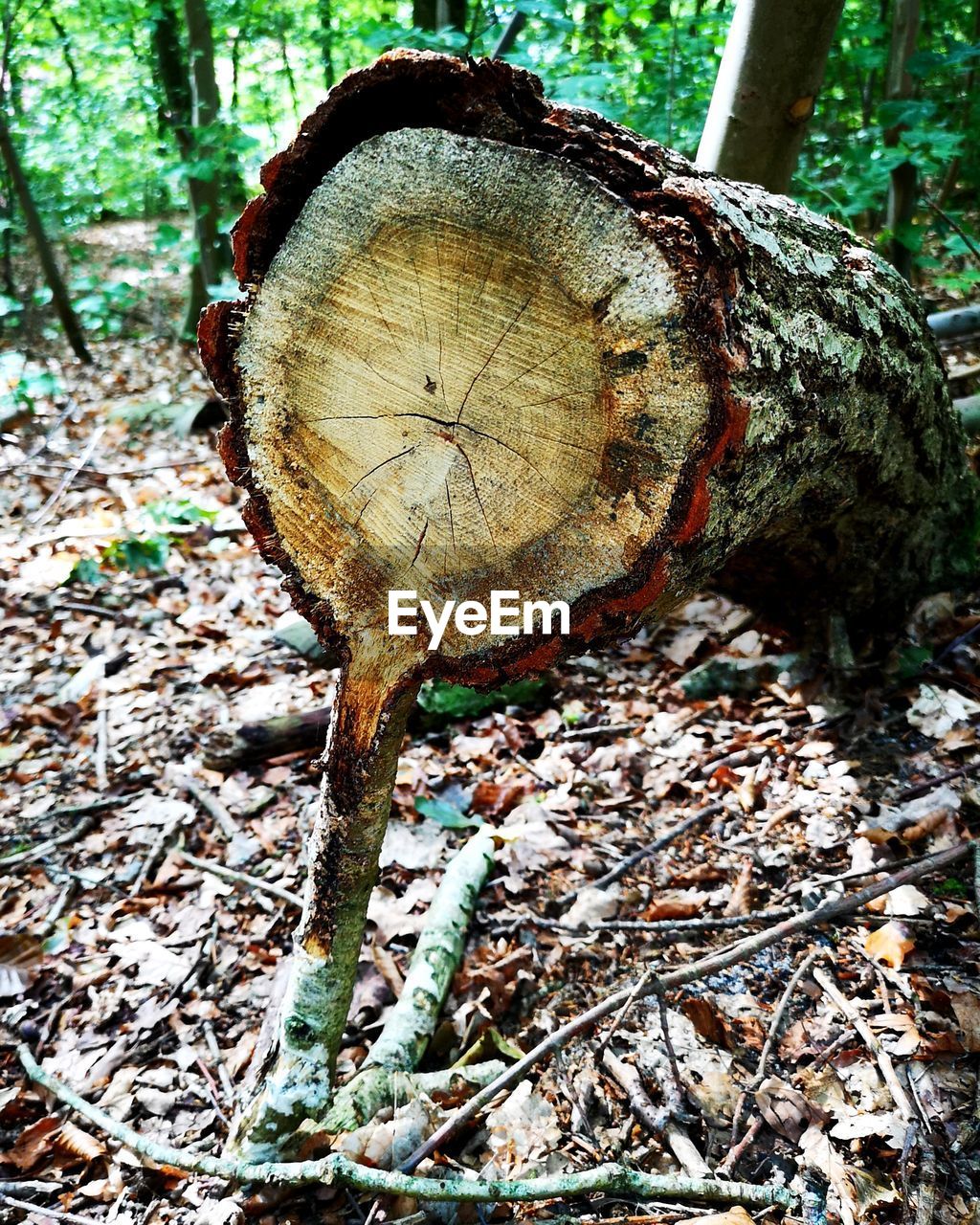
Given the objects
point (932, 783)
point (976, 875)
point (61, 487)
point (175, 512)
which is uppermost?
point (976, 875)

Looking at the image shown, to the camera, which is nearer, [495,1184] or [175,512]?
[495,1184]

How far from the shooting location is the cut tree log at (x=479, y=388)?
1283mm

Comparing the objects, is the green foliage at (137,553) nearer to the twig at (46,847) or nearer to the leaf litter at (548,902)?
the leaf litter at (548,902)

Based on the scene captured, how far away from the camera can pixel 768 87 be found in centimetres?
261

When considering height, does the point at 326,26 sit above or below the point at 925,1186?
above

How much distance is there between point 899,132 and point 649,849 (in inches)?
165

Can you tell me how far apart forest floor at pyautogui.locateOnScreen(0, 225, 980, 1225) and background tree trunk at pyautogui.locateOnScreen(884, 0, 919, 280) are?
7.83 ft

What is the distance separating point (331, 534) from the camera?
Answer: 5.26 ft

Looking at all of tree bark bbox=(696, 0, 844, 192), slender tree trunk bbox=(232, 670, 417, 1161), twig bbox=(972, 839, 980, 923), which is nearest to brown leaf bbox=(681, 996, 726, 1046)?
twig bbox=(972, 839, 980, 923)

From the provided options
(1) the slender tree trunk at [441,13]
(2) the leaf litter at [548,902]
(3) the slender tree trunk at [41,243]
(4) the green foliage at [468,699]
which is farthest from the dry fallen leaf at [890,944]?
(3) the slender tree trunk at [41,243]

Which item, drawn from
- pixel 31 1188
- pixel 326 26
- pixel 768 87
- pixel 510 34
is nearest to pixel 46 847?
pixel 31 1188

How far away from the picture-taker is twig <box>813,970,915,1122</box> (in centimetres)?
155

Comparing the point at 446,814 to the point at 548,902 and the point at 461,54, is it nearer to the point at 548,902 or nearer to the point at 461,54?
the point at 548,902

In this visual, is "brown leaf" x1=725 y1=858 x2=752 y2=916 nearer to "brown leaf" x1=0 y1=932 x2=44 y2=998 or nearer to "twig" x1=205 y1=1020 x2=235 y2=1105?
"twig" x1=205 y1=1020 x2=235 y2=1105
